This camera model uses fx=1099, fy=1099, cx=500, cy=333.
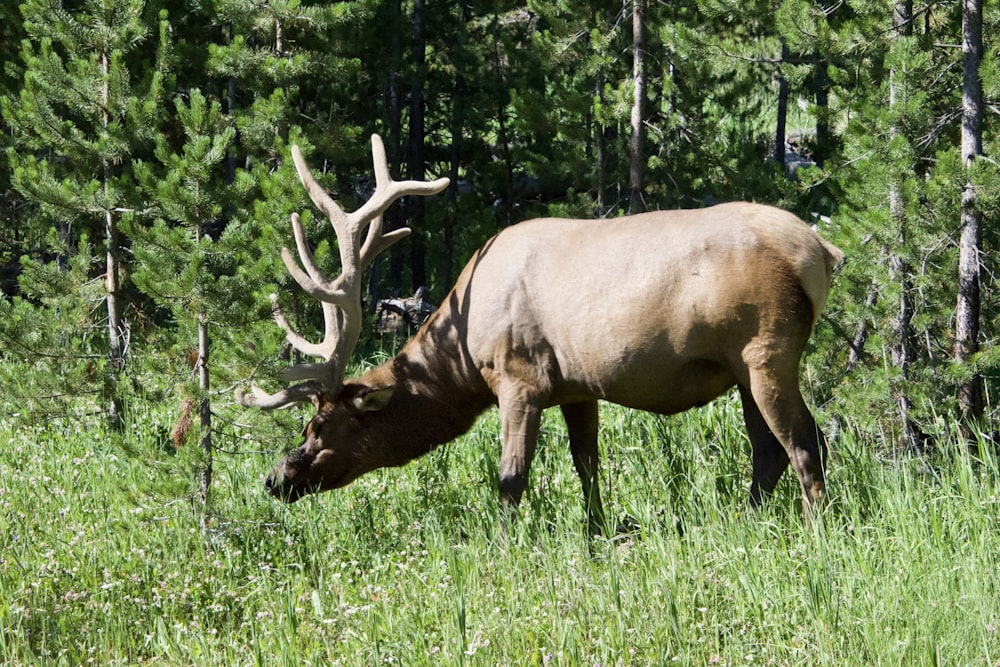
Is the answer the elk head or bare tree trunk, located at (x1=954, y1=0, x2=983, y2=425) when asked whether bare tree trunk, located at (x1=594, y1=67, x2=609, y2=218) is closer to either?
bare tree trunk, located at (x1=954, y1=0, x2=983, y2=425)

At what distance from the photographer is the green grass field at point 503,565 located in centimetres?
403

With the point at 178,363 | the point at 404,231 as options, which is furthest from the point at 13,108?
the point at 404,231

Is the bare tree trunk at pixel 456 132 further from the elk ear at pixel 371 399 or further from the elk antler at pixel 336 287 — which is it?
the elk ear at pixel 371 399

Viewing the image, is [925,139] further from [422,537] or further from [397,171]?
[397,171]

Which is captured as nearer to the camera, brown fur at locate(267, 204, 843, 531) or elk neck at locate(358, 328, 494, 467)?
brown fur at locate(267, 204, 843, 531)

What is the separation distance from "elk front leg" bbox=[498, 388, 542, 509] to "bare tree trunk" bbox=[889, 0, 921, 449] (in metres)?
2.21

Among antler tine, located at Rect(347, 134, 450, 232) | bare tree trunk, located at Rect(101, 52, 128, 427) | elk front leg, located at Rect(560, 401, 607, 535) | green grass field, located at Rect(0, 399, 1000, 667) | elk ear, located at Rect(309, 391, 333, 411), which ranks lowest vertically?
green grass field, located at Rect(0, 399, 1000, 667)

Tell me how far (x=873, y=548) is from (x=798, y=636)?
0.89 metres

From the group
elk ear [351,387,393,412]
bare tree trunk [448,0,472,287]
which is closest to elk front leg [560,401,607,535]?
elk ear [351,387,393,412]

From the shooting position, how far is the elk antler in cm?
577

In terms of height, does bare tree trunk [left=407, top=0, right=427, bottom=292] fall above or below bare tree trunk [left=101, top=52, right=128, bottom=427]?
above

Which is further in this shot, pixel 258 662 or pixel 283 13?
pixel 283 13

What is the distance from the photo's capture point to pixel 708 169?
10.4m

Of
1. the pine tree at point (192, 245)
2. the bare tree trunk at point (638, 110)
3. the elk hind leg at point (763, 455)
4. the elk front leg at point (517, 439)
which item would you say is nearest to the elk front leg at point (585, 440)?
the elk front leg at point (517, 439)
